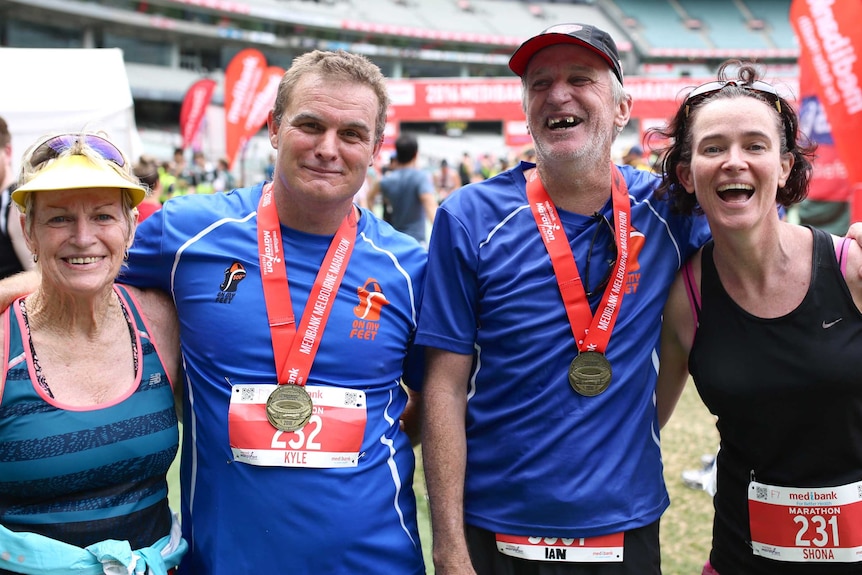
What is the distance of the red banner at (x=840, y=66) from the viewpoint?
5.54 m

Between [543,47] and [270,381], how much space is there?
1286mm

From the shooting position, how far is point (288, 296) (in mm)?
2135

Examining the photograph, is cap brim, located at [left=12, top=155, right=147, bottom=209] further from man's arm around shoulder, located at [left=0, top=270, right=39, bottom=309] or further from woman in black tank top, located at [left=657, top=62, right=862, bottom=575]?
woman in black tank top, located at [left=657, top=62, right=862, bottom=575]

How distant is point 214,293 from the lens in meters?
2.13

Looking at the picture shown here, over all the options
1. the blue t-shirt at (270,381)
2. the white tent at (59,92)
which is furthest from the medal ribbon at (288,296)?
the white tent at (59,92)

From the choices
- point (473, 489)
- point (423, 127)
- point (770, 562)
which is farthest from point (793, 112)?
point (423, 127)

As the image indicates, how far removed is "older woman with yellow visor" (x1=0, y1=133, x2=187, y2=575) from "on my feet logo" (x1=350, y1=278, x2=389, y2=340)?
0.55 meters

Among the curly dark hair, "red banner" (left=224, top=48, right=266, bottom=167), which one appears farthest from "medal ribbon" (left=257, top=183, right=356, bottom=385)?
"red banner" (left=224, top=48, right=266, bottom=167)

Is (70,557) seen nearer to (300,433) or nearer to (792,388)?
(300,433)

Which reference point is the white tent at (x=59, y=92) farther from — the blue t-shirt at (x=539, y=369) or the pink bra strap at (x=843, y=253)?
the pink bra strap at (x=843, y=253)

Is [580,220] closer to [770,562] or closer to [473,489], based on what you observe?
[473,489]

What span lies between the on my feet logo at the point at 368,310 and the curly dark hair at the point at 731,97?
93 cm

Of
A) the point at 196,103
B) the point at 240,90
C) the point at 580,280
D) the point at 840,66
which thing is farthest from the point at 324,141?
the point at 196,103

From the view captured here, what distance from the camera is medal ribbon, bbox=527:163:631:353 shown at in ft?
6.91
